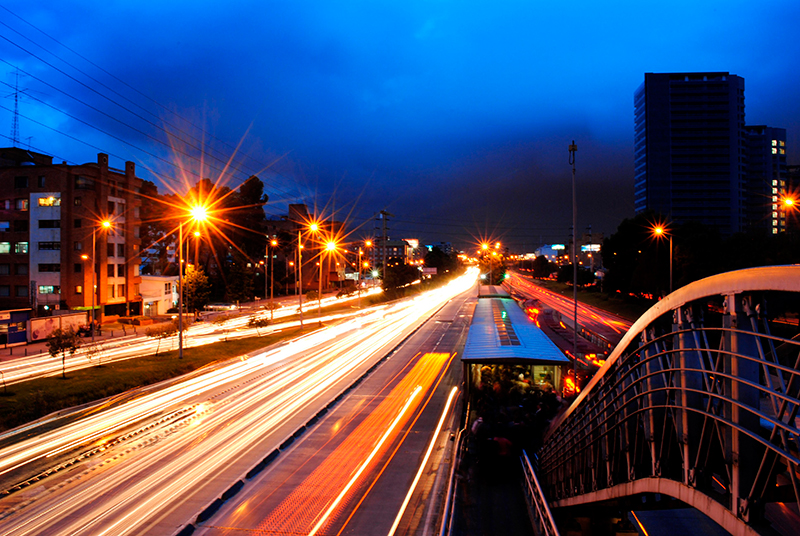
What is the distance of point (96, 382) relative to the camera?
19.3m

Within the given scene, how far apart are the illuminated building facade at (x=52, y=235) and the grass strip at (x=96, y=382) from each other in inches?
931

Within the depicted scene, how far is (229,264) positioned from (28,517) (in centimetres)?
5832

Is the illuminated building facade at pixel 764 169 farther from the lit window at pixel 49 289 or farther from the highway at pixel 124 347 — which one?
the lit window at pixel 49 289

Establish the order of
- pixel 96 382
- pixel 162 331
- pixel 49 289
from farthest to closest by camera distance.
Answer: pixel 49 289 → pixel 162 331 → pixel 96 382

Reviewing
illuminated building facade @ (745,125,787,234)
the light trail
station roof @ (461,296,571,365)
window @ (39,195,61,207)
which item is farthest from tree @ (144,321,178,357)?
illuminated building facade @ (745,125,787,234)

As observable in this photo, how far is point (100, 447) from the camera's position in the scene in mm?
13109

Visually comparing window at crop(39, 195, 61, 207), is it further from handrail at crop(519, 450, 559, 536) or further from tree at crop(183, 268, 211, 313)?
handrail at crop(519, 450, 559, 536)

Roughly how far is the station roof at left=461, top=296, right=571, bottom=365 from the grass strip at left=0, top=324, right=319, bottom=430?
14.7 metres

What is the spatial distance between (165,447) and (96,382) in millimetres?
8728

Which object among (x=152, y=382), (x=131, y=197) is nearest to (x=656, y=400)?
(x=152, y=382)

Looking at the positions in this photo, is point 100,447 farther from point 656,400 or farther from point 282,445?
point 656,400

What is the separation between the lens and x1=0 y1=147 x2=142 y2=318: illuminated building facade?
4278cm

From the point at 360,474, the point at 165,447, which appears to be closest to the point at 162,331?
the point at 165,447

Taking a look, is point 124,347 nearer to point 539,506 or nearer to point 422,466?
point 422,466
